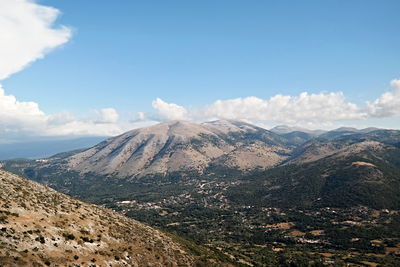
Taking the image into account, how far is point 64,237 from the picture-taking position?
71750mm

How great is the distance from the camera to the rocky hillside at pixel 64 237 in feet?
203

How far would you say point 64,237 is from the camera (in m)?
71.8

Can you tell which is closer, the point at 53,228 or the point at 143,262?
the point at 53,228

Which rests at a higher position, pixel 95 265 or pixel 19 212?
pixel 19 212

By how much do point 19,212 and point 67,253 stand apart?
57.3 feet

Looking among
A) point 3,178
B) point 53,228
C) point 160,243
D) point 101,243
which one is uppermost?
point 3,178

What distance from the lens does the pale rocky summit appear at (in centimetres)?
6197

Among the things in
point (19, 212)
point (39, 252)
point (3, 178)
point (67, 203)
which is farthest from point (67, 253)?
point (3, 178)

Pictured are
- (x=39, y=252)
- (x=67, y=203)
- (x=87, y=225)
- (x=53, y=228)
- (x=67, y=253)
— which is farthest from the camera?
(x=67, y=203)

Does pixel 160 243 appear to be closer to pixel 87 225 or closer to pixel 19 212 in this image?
pixel 87 225

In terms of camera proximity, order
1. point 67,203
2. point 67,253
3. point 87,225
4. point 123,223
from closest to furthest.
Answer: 1. point 67,253
2. point 87,225
3. point 67,203
4. point 123,223

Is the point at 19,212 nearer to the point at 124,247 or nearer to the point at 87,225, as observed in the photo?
the point at 87,225

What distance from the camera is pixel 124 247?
271ft

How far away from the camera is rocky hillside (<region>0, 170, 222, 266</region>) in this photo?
2440 inches
